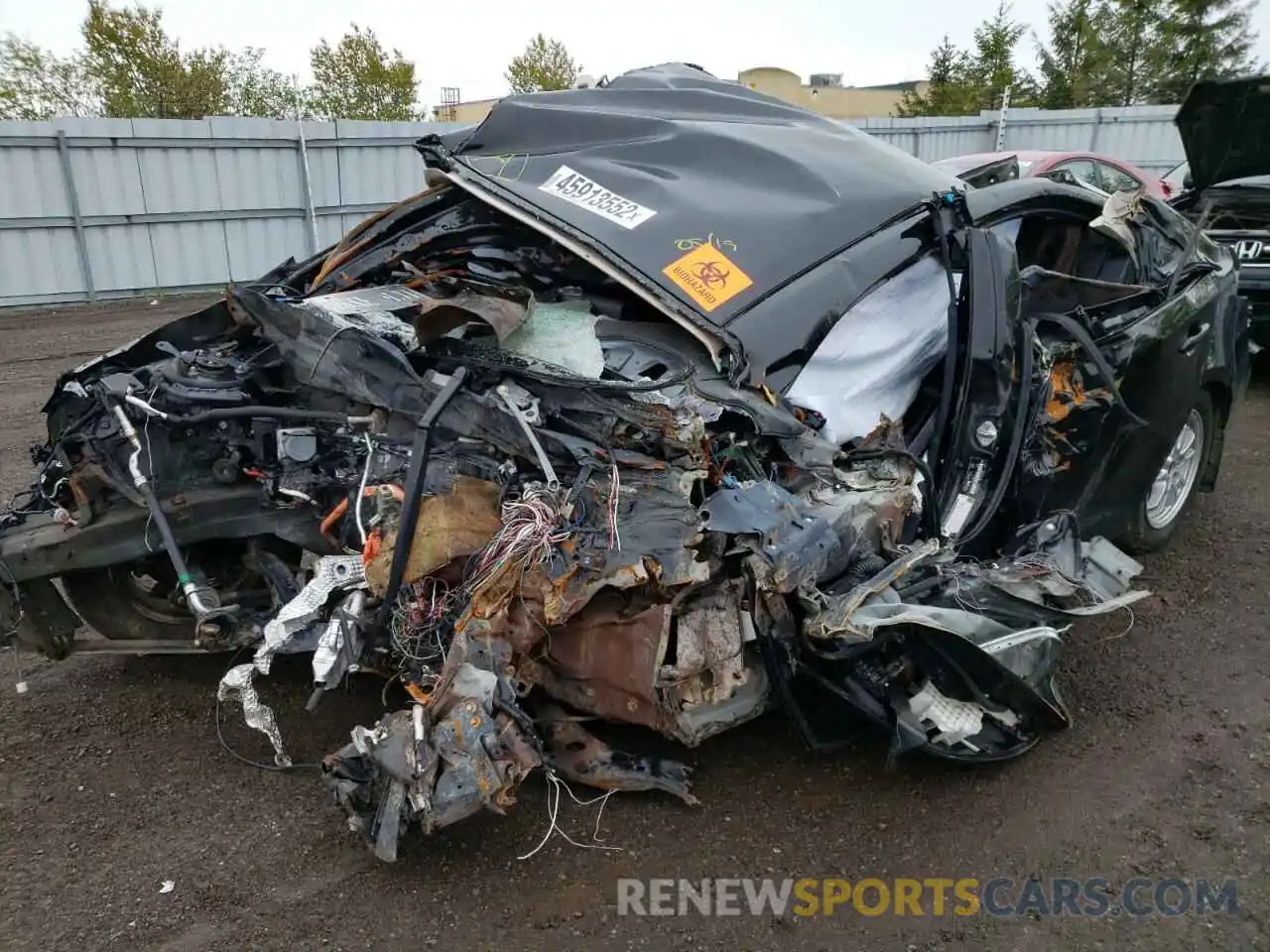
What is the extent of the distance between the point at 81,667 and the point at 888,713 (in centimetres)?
297

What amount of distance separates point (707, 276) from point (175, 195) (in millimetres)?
11097

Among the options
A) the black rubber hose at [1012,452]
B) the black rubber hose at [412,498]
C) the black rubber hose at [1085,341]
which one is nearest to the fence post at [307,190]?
the black rubber hose at [412,498]

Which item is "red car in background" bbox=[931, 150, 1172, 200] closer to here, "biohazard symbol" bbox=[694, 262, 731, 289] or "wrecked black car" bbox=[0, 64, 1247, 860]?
"wrecked black car" bbox=[0, 64, 1247, 860]

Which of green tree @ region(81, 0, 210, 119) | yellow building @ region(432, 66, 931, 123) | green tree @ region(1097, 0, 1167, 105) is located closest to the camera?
green tree @ region(81, 0, 210, 119)

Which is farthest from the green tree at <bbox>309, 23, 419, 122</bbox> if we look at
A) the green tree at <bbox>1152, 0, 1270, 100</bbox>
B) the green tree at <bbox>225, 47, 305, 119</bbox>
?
the green tree at <bbox>1152, 0, 1270, 100</bbox>

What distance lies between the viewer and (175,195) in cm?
1198

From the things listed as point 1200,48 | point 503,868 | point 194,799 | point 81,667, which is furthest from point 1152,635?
point 1200,48

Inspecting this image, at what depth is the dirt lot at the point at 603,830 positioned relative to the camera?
2348mm

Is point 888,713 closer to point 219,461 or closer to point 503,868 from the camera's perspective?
point 503,868

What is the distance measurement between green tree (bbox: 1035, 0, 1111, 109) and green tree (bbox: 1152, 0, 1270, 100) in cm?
157

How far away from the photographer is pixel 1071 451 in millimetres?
3611

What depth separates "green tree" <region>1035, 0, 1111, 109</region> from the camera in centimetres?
2714

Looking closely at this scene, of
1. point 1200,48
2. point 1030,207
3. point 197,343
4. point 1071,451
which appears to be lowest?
point 1071,451

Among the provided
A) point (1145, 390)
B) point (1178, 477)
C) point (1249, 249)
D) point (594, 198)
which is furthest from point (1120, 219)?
point (1249, 249)
